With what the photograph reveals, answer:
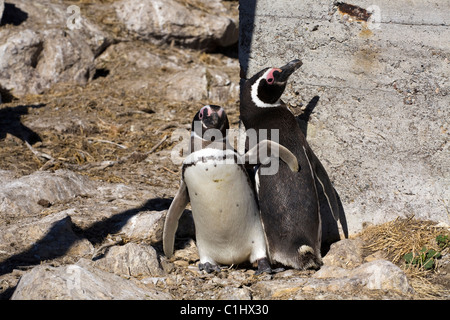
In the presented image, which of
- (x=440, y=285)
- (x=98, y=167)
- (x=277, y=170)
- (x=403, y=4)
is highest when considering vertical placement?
(x=403, y=4)

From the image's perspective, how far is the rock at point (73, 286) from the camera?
2.38 metres

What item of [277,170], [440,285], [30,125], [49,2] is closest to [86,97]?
[30,125]

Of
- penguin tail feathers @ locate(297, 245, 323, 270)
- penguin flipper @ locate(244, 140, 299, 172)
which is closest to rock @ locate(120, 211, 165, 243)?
penguin flipper @ locate(244, 140, 299, 172)

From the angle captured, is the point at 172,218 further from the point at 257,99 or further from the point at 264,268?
the point at 257,99

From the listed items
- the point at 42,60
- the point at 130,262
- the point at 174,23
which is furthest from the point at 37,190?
the point at 174,23

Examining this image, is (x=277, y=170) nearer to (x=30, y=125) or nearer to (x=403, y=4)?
(x=403, y=4)

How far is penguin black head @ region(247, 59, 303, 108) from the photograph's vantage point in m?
3.29

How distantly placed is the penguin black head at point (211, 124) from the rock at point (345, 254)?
892 millimetres

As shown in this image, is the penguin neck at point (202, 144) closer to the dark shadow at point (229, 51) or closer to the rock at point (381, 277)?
the rock at point (381, 277)

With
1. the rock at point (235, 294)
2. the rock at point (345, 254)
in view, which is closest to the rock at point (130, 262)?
the rock at point (235, 294)

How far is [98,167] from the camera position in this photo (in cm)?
482

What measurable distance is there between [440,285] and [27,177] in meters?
2.78
